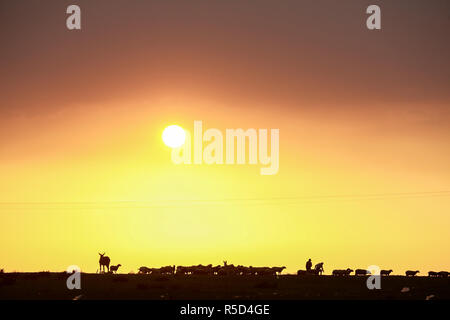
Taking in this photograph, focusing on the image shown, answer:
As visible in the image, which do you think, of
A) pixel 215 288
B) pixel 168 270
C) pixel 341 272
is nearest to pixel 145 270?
pixel 168 270

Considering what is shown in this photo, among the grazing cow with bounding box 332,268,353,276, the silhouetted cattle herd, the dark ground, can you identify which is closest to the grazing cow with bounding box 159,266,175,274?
the silhouetted cattle herd

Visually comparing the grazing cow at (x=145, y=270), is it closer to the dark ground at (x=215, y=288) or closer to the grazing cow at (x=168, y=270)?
the grazing cow at (x=168, y=270)

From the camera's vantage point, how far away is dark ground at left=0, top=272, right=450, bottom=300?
250 feet

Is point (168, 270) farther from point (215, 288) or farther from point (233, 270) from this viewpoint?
point (215, 288)

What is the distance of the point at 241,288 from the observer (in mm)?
82500

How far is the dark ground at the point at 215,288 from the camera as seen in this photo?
76062 millimetres

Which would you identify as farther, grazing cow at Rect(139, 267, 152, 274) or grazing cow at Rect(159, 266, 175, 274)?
grazing cow at Rect(139, 267, 152, 274)

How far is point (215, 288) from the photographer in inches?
3253

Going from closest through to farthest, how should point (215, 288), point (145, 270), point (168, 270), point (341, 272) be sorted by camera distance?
point (215, 288)
point (341, 272)
point (168, 270)
point (145, 270)

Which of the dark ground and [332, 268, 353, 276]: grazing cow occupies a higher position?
[332, 268, 353, 276]: grazing cow

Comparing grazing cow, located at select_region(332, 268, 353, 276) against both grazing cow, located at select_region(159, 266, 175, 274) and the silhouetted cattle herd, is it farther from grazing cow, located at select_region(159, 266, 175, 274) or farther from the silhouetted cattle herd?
grazing cow, located at select_region(159, 266, 175, 274)

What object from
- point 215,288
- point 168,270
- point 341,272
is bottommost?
point 215,288

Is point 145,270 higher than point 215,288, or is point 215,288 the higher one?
point 145,270
